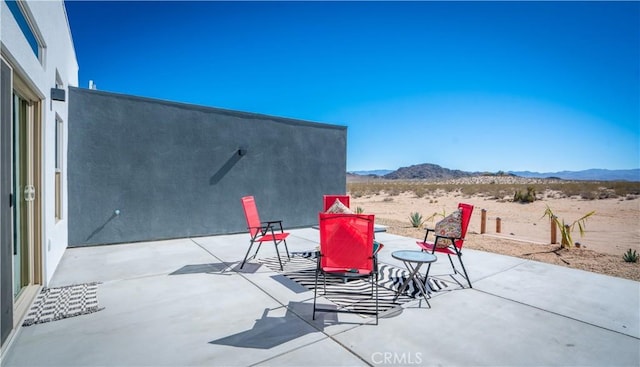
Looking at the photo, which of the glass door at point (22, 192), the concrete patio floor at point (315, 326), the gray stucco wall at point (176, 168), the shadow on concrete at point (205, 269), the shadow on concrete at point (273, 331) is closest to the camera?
the concrete patio floor at point (315, 326)

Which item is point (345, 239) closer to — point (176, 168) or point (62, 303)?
point (62, 303)

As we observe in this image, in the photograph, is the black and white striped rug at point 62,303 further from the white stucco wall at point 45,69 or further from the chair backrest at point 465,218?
the chair backrest at point 465,218

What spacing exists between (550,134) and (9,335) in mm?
38782

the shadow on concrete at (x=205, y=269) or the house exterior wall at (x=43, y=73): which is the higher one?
the house exterior wall at (x=43, y=73)

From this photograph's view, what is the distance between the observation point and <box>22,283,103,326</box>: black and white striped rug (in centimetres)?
294

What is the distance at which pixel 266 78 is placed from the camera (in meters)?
13.5

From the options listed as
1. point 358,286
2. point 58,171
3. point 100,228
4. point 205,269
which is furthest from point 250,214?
point 100,228

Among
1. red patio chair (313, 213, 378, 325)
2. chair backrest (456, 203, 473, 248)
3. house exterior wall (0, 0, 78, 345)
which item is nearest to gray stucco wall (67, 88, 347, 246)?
house exterior wall (0, 0, 78, 345)

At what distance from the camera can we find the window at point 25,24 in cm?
272

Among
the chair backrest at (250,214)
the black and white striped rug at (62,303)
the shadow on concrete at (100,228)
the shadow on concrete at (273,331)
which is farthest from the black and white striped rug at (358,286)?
the shadow on concrete at (100,228)

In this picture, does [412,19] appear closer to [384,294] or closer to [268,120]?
[268,120]

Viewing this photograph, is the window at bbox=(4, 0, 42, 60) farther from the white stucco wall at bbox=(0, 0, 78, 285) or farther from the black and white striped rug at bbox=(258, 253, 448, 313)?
the black and white striped rug at bbox=(258, 253, 448, 313)

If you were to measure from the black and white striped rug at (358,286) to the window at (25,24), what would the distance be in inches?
155

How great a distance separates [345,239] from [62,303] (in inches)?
121
